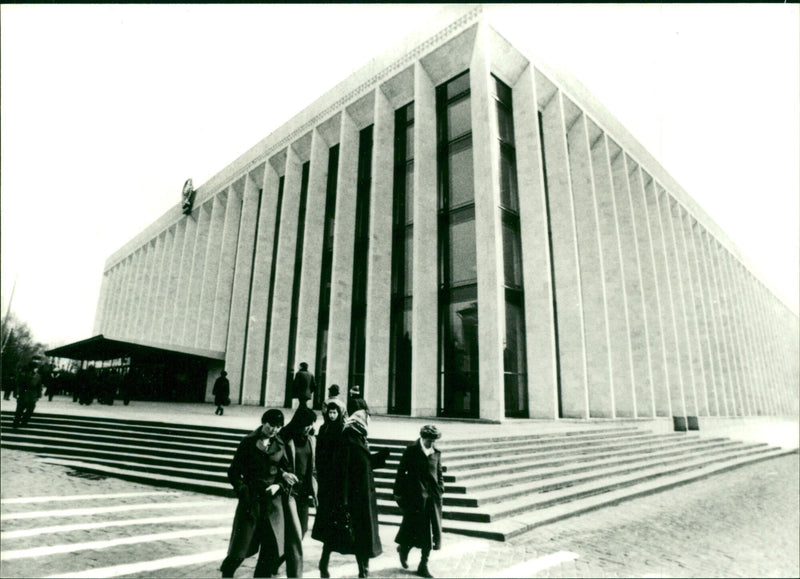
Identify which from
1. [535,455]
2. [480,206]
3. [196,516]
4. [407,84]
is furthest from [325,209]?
[196,516]

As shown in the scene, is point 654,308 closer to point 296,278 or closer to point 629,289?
point 629,289

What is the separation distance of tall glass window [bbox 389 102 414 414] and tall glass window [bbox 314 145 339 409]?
398 cm

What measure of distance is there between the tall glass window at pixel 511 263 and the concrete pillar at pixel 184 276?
2578 centimetres

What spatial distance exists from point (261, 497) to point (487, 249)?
44.4 ft

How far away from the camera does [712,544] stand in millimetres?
6344

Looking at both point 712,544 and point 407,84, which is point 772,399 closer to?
point 407,84

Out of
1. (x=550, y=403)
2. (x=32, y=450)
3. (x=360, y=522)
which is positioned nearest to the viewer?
(x=360, y=522)

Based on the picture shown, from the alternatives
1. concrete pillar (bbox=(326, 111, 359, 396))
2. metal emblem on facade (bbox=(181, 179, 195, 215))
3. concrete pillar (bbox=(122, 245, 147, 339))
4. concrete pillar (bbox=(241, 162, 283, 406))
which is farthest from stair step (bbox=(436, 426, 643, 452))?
concrete pillar (bbox=(122, 245, 147, 339))

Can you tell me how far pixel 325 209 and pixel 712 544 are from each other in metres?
22.7

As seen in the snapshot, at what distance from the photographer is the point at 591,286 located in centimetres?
2100

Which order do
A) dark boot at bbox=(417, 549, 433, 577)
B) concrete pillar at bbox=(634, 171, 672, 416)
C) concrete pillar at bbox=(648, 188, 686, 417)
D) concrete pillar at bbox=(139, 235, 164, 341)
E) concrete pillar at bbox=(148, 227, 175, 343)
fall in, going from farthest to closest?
concrete pillar at bbox=(139, 235, 164, 341) < concrete pillar at bbox=(148, 227, 175, 343) < concrete pillar at bbox=(648, 188, 686, 417) < concrete pillar at bbox=(634, 171, 672, 416) < dark boot at bbox=(417, 549, 433, 577)

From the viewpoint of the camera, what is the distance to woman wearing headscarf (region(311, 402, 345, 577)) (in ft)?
15.6

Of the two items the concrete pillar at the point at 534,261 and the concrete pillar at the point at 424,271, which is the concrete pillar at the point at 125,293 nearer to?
the concrete pillar at the point at 424,271

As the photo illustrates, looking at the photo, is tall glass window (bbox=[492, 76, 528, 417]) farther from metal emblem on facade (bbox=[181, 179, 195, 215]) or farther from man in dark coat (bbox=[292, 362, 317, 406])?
metal emblem on facade (bbox=[181, 179, 195, 215])
